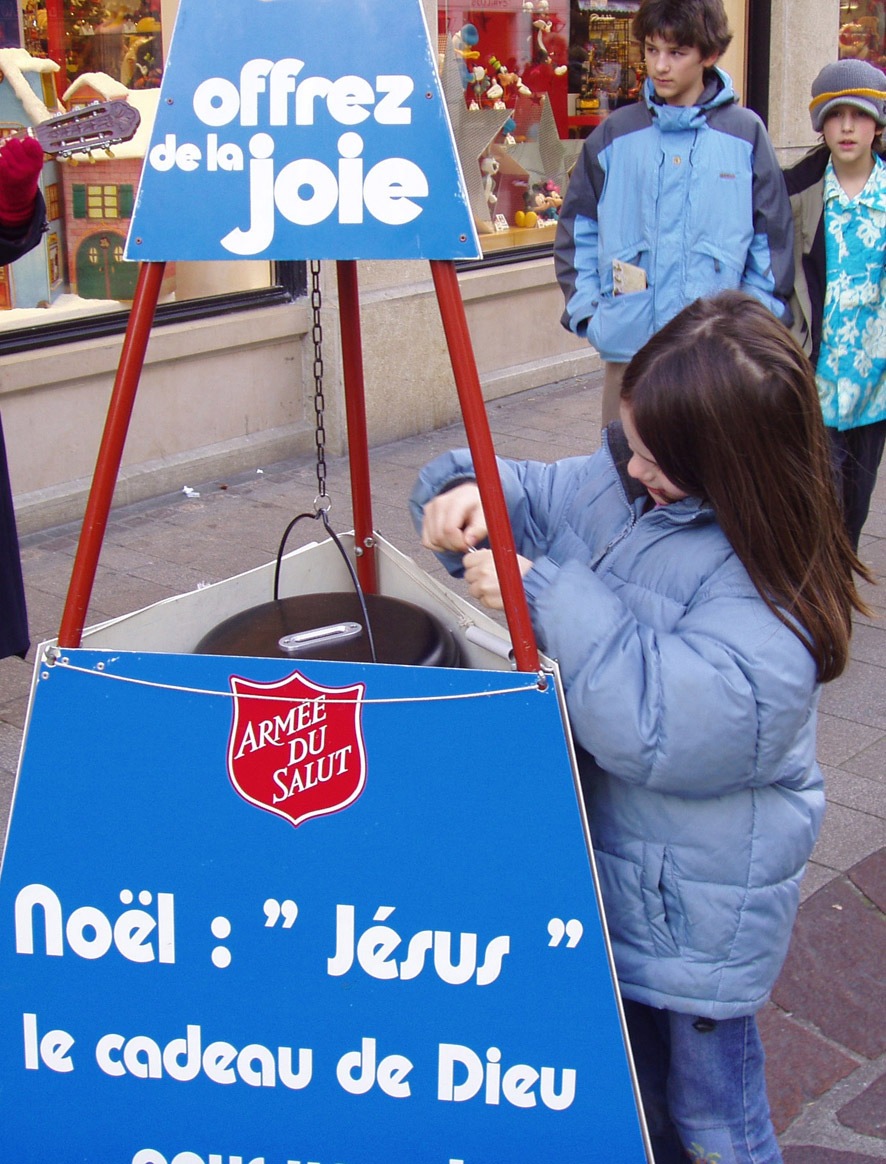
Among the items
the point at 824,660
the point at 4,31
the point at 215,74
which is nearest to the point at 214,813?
the point at 824,660

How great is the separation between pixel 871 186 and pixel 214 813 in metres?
3.40

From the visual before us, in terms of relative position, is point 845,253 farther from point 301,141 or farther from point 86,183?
point 86,183

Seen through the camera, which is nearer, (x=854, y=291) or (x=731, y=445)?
(x=731, y=445)

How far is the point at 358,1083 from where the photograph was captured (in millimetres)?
1718

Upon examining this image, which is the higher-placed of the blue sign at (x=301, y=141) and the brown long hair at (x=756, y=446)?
the blue sign at (x=301, y=141)

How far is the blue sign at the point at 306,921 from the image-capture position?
1655 millimetres

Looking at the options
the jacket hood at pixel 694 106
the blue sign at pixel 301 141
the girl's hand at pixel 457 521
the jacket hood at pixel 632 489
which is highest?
the blue sign at pixel 301 141

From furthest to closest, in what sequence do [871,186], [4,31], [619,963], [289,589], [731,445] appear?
[4,31] → [871,186] → [289,589] → [619,963] → [731,445]

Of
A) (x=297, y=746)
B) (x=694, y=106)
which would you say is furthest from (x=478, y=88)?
(x=297, y=746)

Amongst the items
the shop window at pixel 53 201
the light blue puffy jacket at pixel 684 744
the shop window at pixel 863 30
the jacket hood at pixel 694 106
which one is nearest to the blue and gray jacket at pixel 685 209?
the jacket hood at pixel 694 106

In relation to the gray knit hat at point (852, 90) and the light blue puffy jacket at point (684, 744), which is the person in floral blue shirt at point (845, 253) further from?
the light blue puffy jacket at point (684, 744)

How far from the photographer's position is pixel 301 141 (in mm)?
1689

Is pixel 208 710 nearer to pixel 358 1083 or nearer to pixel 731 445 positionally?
pixel 358 1083

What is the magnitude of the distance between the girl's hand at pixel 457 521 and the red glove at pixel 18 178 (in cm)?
169
